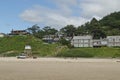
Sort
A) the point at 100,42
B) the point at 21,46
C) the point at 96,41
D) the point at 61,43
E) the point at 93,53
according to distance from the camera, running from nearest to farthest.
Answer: the point at 93,53 < the point at 21,46 < the point at 61,43 < the point at 100,42 < the point at 96,41

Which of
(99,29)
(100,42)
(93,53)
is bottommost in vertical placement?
(93,53)

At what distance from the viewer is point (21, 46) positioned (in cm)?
9681

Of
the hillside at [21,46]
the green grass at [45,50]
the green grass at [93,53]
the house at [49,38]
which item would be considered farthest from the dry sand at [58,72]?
the house at [49,38]

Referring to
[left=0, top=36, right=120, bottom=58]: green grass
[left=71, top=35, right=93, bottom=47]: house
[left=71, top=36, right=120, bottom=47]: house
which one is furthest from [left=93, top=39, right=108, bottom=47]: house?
[left=0, top=36, right=120, bottom=58]: green grass

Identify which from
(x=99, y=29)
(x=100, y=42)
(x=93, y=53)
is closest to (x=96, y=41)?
(x=100, y=42)

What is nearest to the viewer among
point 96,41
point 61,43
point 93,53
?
point 93,53

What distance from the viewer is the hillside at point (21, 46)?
88.7 meters

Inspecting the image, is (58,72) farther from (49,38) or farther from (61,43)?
(49,38)

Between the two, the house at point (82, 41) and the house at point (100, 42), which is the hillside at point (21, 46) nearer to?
the house at point (82, 41)

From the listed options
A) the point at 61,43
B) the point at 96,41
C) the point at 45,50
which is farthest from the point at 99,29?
the point at 45,50

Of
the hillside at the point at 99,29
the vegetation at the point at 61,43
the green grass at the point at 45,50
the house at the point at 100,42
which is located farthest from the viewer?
the hillside at the point at 99,29

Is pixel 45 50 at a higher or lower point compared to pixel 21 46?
lower

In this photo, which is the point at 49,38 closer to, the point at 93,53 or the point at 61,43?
the point at 61,43

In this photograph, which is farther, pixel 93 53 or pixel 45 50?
pixel 45 50
